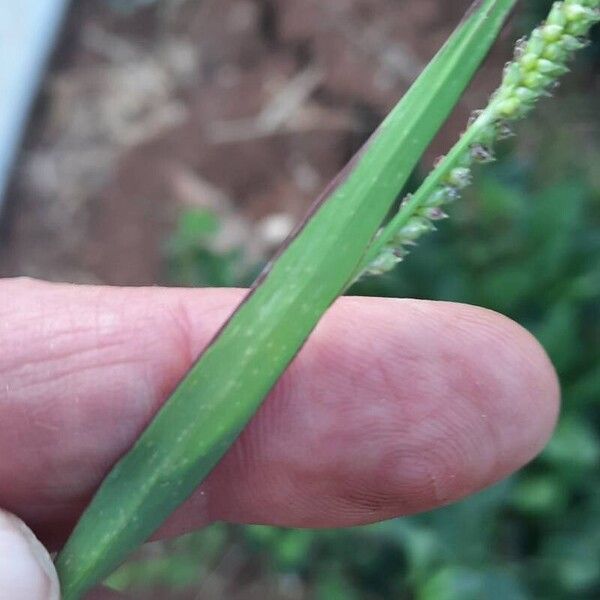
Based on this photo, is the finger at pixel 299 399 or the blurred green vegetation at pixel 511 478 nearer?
the finger at pixel 299 399

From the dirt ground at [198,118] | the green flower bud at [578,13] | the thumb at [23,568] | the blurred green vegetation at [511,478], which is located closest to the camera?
the green flower bud at [578,13]

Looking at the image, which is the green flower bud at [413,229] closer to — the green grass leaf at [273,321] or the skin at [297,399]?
the green grass leaf at [273,321]

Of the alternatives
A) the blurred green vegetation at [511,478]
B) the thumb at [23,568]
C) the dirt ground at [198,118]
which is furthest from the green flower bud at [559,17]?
the dirt ground at [198,118]

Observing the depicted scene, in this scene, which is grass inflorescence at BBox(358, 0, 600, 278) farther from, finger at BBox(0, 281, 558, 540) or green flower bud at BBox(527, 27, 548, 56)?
finger at BBox(0, 281, 558, 540)

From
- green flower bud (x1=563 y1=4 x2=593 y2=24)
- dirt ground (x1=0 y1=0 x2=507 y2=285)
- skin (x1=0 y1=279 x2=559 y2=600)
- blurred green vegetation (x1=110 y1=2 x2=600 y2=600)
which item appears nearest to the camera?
green flower bud (x1=563 y1=4 x2=593 y2=24)

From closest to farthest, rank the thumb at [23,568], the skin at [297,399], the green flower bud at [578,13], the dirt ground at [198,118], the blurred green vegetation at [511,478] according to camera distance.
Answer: the green flower bud at [578,13], the thumb at [23,568], the skin at [297,399], the blurred green vegetation at [511,478], the dirt ground at [198,118]

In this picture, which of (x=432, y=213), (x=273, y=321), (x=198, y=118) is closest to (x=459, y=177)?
(x=432, y=213)

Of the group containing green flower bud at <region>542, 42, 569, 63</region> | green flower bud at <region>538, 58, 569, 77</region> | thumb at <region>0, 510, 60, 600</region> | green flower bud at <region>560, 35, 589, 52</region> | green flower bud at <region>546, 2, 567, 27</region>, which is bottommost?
thumb at <region>0, 510, 60, 600</region>

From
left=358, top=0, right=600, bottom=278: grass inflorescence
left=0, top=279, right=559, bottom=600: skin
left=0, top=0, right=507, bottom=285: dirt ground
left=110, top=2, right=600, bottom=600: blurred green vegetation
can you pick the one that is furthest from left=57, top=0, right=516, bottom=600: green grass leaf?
left=0, top=0, right=507, bottom=285: dirt ground
